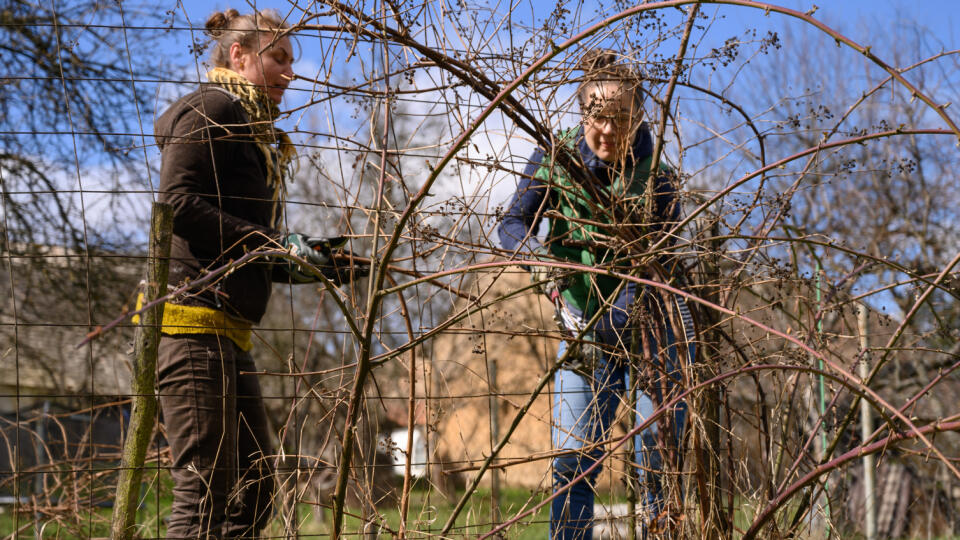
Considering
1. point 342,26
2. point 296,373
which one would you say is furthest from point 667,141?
point 296,373

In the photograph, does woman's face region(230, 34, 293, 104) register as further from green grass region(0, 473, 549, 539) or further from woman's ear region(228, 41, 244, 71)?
green grass region(0, 473, 549, 539)

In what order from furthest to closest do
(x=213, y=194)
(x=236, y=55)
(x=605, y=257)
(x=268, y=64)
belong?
(x=236, y=55)
(x=268, y=64)
(x=213, y=194)
(x=605, y=257)

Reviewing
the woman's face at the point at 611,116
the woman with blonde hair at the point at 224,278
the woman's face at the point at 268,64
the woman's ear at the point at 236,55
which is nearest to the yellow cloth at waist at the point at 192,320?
the woman with blonde hair at the point at 224,278

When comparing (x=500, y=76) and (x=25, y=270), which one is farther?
(x=25, y=270)

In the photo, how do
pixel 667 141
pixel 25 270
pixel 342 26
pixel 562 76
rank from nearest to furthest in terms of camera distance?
pixel 342 26 → pixel 562 76 → pixel 667 141 → pixel 25 270

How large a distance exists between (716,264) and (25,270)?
7.20 meters

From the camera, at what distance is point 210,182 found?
2389 mm

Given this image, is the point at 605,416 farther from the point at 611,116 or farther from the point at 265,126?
the point at 265,126

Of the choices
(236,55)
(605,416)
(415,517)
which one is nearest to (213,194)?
(236,55)

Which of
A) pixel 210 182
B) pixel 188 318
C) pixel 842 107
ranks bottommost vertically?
pixel 188 318

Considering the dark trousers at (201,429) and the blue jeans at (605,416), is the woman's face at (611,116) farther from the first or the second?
the dark trousers at (201,429)

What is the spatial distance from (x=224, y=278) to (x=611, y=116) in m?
1.09

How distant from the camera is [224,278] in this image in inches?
85.4

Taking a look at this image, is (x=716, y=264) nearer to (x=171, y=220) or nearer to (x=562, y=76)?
(x=562, y=76)
